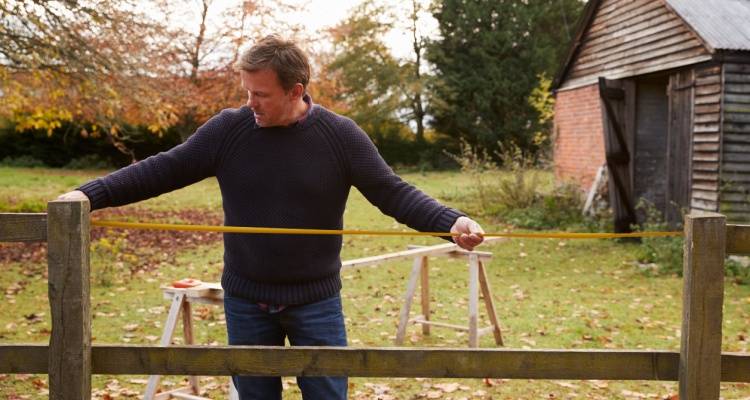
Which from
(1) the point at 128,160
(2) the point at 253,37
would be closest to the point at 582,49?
(2) the point at 253,37

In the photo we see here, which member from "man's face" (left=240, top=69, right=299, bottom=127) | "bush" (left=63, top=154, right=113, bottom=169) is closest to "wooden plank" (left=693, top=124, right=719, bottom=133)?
"man's face" (left=240, top=69, right=299, bottom=127)

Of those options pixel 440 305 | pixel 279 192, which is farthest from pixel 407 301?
pixel 279 192

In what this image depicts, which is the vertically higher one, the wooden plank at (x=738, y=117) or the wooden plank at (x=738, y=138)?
the wooden plank at (x=738, y=117)

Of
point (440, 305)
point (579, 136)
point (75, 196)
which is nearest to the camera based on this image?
point (75, 196)

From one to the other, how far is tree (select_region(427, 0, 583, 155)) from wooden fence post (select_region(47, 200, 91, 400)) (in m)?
32.0

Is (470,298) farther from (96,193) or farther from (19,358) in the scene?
(19,358)

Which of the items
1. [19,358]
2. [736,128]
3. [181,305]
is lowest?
[181,305]

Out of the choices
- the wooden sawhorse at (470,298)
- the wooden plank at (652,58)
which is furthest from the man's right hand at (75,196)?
the wooden plank at (652,58)

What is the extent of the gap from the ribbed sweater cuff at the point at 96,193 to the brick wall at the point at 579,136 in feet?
45.5

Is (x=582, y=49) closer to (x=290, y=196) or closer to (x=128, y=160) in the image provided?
(x=290, y=196)

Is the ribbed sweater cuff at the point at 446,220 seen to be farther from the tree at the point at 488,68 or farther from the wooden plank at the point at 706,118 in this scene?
the tree at the point at 488,68

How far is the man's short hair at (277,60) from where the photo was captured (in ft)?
9.61

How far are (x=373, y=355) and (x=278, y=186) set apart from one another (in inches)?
30.6

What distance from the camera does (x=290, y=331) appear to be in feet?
10.0
